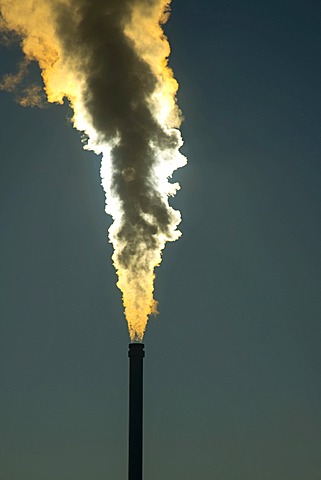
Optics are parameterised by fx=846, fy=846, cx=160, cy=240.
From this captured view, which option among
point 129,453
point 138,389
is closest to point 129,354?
point 138,389

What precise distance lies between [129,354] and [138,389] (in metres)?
1.74

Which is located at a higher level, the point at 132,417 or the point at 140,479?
the point at 132,417

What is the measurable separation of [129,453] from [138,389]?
2.71 m

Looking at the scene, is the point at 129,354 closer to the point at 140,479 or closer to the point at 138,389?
the point at 138,389

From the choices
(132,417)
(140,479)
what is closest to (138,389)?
(132,417)

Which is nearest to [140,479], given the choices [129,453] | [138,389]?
[129,453]

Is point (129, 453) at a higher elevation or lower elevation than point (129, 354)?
lower

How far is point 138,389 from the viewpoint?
3625 cm

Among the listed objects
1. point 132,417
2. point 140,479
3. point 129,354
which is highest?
point 129,354

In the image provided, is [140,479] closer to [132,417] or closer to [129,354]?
[132,417]

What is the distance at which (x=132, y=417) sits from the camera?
3594cm

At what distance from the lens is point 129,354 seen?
37.2 meters

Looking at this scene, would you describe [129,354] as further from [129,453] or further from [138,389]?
[129,453]

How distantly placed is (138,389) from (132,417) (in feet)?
3.94
